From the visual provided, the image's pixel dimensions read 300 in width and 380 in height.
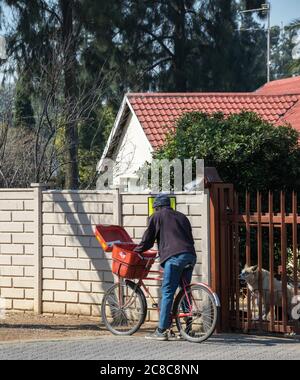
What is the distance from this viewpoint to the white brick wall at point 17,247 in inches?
471

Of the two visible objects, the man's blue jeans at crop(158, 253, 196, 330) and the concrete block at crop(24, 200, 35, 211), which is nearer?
the man's blue jeans at crop(158, 253, 196, 330)

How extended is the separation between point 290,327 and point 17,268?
14.2 feet

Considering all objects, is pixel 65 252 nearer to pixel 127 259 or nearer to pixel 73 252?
pixel 73 252

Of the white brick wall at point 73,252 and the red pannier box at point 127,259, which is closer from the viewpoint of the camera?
the red pannier box at point 127,259

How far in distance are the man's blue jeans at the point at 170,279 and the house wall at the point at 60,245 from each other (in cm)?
125

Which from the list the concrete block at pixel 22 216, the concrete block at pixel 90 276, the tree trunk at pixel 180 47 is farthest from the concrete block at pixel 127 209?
the tree trunk at pixel 180 47

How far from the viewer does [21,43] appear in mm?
28594

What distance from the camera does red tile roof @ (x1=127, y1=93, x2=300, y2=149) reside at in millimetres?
20953

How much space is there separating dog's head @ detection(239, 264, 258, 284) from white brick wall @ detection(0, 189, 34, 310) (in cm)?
343

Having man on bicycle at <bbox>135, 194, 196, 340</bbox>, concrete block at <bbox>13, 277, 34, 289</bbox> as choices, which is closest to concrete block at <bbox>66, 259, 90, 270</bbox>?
concrete block at <bbox>13, 277, 34, 289</bbox>

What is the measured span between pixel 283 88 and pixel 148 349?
17.5m

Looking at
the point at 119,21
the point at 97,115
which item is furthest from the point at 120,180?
the point at 119,21

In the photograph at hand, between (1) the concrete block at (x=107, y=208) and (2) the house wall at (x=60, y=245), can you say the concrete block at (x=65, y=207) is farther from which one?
(1) the concrete block at (x=107, y=208)

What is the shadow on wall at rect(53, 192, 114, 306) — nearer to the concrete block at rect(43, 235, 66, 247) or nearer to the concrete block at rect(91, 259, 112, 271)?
the concrete block at rect(91, 259, 112, 271)
